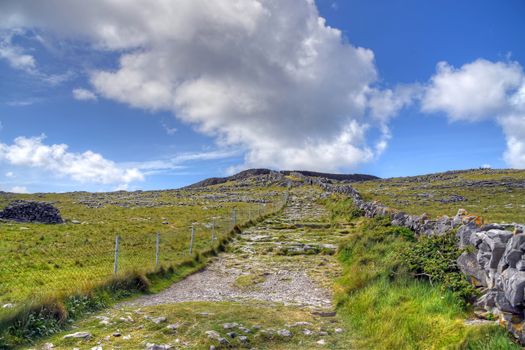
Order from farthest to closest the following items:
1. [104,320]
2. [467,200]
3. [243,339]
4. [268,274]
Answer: [467,200], [268,274], [104,320], [243,339]

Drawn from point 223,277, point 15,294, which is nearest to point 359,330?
point 223,277

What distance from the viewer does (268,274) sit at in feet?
51.7

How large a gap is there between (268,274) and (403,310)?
303 inches

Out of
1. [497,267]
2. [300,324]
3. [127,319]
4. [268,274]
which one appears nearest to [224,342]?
[300,324]

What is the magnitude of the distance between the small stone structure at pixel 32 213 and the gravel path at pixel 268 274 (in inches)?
855

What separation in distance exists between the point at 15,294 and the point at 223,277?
7.31 metres

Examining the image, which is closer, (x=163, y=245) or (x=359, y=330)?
(x=359, y=330)

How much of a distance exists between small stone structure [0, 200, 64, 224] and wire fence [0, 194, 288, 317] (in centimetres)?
854

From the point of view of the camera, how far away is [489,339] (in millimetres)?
6430

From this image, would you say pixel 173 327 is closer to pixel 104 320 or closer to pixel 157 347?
pixel 157 347

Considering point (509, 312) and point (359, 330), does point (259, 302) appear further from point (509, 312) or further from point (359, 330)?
point (509, 312)

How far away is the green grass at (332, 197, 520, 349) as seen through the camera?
687 centimetres

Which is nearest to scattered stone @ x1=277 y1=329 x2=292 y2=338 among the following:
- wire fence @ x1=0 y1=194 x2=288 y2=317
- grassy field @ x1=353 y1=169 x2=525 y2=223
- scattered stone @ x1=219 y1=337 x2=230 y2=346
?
scattered stone @ x1=219 y1=337 x2=230 y2=346

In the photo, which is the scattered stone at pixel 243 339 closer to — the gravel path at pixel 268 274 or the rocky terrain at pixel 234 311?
the rocky terrain at pixel 234 311
